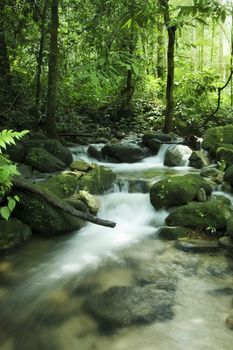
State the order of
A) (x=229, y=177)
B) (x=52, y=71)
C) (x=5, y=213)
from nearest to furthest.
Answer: (x=5, y=213)
(x=229, y=177)
(x=52, y=71)

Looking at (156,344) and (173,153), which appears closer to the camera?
(156,344)

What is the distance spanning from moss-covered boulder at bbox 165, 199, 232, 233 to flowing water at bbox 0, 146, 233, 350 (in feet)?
1.61

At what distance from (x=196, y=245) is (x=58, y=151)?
4.91 meters

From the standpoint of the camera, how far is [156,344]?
3.41 meters

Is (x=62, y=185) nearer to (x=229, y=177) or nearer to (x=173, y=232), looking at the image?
(x=173, y=232)

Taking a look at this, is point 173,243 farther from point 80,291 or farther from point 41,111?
point 41,111

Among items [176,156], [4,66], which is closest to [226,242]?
[176,156]

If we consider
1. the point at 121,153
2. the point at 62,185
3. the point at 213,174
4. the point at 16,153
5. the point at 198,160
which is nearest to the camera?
the point at 62,185

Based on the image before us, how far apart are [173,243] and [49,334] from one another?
2856 millimetres

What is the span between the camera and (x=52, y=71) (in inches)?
385

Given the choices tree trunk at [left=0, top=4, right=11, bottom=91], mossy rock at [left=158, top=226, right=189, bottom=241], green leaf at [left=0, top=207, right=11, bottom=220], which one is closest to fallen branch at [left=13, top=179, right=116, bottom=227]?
mossy rock at [left=158, top=226, right=189, bottom=241]

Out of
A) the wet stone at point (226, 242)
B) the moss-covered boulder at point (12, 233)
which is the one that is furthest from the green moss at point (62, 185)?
the wet stone at point (226, 242)

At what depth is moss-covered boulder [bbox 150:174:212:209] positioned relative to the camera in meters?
6.84

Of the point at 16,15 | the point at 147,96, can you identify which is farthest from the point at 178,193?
the point at 147,96
